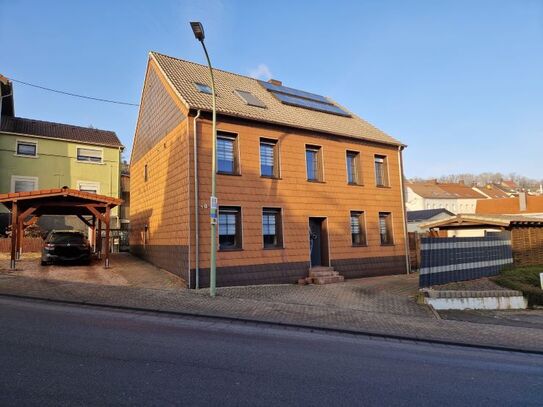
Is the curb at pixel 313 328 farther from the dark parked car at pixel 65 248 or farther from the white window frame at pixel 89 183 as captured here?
the white window frame at pixel 89 183

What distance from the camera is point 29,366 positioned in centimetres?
519

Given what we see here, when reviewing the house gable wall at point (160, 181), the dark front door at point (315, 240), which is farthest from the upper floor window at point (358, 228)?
the house gable wall at point (160, 181)

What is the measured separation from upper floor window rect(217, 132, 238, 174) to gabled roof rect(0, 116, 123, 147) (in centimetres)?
1773

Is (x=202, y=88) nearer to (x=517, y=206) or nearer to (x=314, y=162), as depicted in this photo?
(x=314, y=162)

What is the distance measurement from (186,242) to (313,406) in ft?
32.9

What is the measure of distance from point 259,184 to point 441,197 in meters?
60.7

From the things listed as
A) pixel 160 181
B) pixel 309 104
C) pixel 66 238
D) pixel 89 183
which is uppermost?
pixel 309 104

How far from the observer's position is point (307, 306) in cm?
1137

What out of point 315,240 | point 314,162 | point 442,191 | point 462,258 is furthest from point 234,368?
point 442,191

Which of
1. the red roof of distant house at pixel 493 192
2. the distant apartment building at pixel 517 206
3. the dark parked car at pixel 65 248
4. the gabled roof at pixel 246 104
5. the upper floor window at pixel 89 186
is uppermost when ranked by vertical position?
the red roof of distant house at pixel 493 192

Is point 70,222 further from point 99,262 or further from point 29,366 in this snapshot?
point 29,366

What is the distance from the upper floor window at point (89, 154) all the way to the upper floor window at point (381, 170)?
20.0 metres

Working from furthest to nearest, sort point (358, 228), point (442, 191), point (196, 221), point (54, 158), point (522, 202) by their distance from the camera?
point (442, 191), point (522, 202), point (54, 158), point (358, 228), point (196, 221)

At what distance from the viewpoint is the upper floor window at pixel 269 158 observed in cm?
1604
